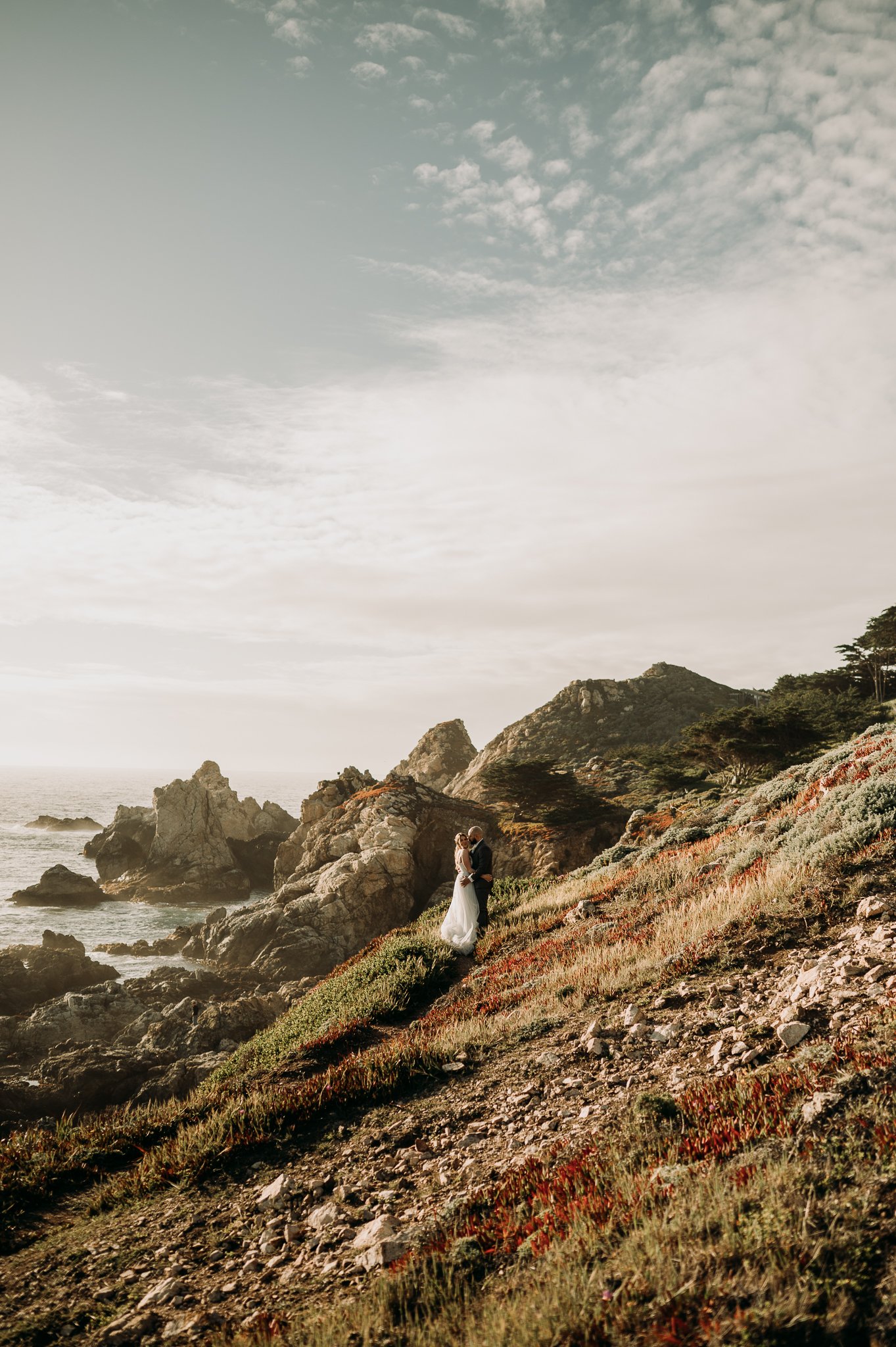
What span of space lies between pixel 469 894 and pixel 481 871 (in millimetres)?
670

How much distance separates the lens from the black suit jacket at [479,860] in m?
15.1

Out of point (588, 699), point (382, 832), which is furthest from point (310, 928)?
point (588, 699)

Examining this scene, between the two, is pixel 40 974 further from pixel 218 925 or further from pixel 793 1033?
pixel 793 1033

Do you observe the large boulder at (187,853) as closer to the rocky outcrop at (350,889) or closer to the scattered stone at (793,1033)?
the rocky outcrop at (350,889)

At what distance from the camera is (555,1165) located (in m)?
5.05

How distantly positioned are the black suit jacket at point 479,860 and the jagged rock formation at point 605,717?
139 feet

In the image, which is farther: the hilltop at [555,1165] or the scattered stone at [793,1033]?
the scattered stone at [793,1033]

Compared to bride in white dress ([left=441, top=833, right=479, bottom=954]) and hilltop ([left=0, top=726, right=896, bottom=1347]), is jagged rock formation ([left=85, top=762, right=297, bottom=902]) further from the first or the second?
hilltop ([left=0, top=726, right=896, bottom=1347])

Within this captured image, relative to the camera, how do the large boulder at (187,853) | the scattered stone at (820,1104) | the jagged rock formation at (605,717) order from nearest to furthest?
the scattered stone at (820,1104)
the large boulder at (187,853)
the jagged rock formation at (605,717)

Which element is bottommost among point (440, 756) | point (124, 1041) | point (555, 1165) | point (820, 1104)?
point (124, 1041)

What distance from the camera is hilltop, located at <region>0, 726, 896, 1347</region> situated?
335cm

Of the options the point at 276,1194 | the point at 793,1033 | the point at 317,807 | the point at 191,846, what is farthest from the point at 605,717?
the point at 276,1194

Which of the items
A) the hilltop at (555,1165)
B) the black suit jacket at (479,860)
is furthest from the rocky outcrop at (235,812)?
the hilltop at (555,1165)

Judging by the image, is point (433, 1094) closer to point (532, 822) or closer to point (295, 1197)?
point (295, 1197)
